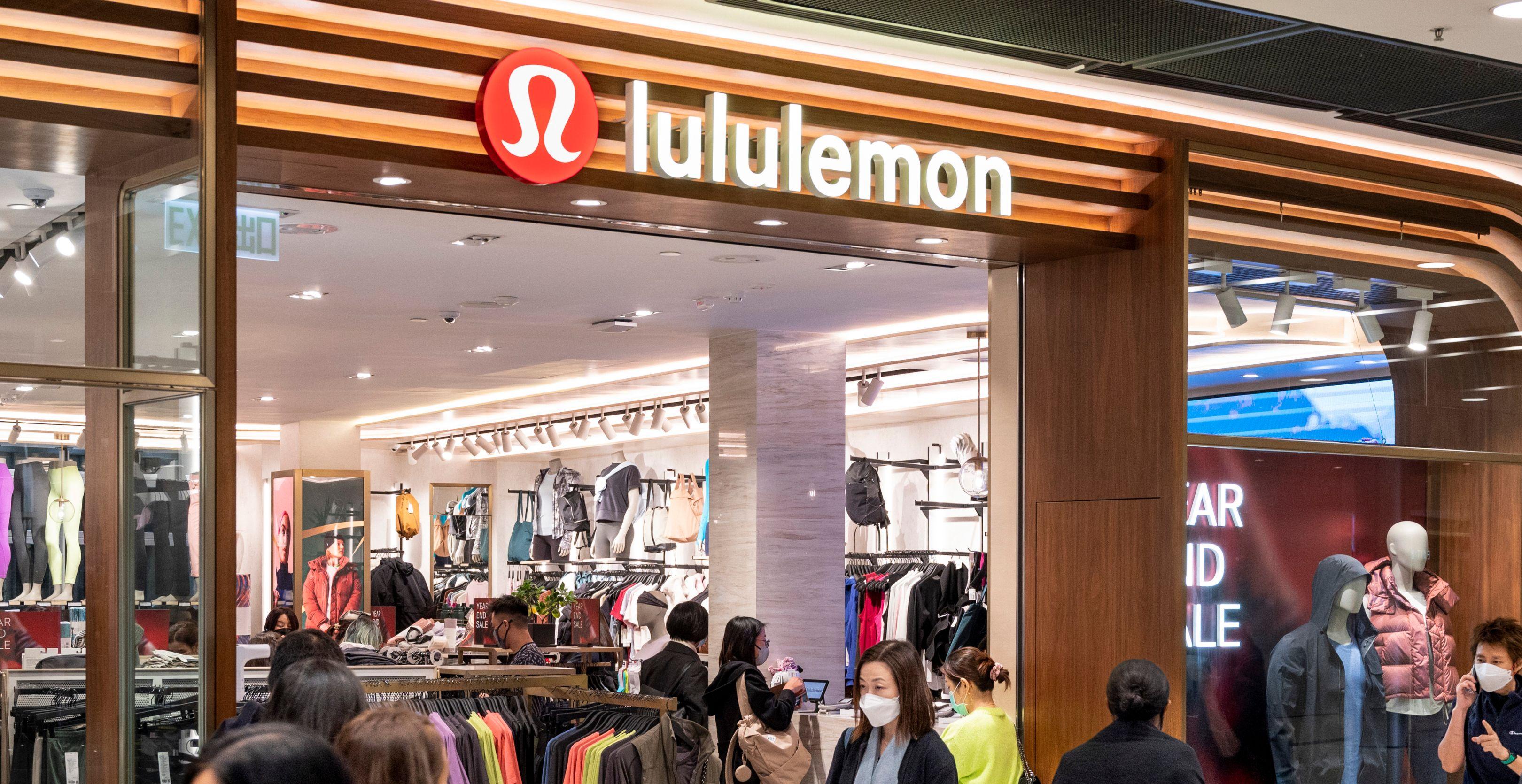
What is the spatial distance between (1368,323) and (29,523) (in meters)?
5.14

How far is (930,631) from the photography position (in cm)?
1077

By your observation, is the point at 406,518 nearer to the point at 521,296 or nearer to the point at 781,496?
the point at 781,496

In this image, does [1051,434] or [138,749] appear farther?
[1051,434]

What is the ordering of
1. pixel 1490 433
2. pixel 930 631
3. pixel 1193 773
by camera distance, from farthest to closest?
pixel 930 631 → pixel 1490 433 → pixel 1193 773

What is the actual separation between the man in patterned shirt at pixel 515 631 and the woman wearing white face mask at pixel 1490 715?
4437mm

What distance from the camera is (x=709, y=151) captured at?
4566 millimetres

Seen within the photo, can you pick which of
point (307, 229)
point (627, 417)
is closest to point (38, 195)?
point (307, 229)

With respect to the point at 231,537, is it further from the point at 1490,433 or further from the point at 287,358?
the point at 287,358

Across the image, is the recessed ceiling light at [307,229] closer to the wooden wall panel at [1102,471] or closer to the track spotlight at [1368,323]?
the wooden wall panel at [1102,471]

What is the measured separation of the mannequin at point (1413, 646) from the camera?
19.9 feet

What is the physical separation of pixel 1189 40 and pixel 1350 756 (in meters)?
3.11

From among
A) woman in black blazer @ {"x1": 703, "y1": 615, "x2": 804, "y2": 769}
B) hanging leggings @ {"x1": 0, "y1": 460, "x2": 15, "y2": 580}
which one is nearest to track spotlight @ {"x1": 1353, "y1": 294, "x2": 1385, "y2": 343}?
woman in black blazer @ {"x1": 703, "y1": 615, "x2": 804, "y2": 769}

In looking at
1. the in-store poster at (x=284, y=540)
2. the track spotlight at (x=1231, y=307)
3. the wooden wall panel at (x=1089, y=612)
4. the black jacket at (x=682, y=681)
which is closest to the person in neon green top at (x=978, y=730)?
the wooden wall panel at (x=1089, y=612)

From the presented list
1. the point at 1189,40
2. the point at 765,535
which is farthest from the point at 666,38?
the point at 765,535
